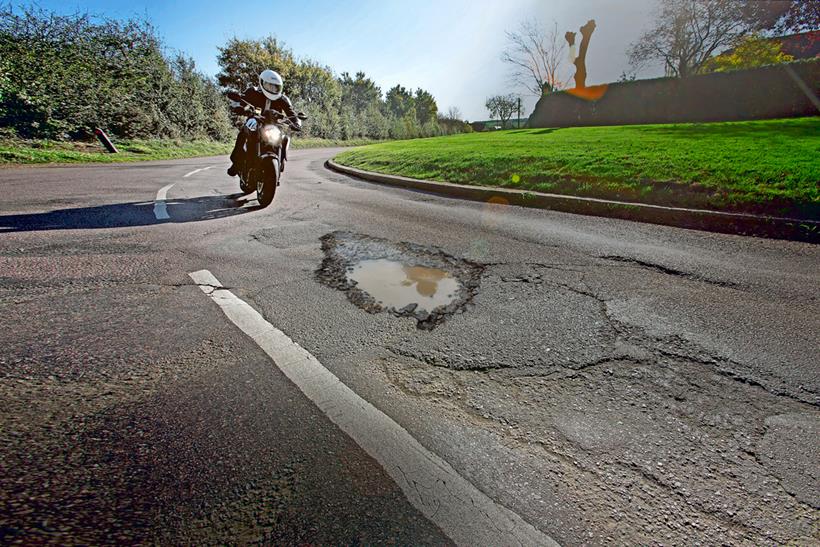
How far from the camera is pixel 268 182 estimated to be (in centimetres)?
605

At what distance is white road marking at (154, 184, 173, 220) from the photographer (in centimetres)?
530

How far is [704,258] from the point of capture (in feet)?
12.6

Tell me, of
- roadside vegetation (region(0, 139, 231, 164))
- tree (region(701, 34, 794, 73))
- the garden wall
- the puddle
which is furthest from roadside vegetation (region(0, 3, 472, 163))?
tree (region(701, 34, 794, 73))

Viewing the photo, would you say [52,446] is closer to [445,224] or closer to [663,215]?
[445,224]

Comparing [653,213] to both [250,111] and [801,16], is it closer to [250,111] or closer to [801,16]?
[250,111]

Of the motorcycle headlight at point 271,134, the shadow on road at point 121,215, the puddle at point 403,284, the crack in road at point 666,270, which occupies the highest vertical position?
the motorcycle headlight at point 271,134

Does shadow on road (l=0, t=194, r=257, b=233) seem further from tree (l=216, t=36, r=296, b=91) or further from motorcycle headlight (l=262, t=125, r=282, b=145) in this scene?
tree (l=216, t=36, r=296, b=91)

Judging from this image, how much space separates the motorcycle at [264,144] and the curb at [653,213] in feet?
11.2

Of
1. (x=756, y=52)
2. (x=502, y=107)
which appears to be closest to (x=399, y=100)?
(x=502, y=107)

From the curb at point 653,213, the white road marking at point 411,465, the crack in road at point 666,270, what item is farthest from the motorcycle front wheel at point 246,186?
the crack in road at point 666,270

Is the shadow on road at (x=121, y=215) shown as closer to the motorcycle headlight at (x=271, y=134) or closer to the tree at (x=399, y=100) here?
the motorcycle headlight at (x=271, y=134)

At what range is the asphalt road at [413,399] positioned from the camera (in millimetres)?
1306

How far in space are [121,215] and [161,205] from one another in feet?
2.69

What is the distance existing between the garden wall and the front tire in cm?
2504
